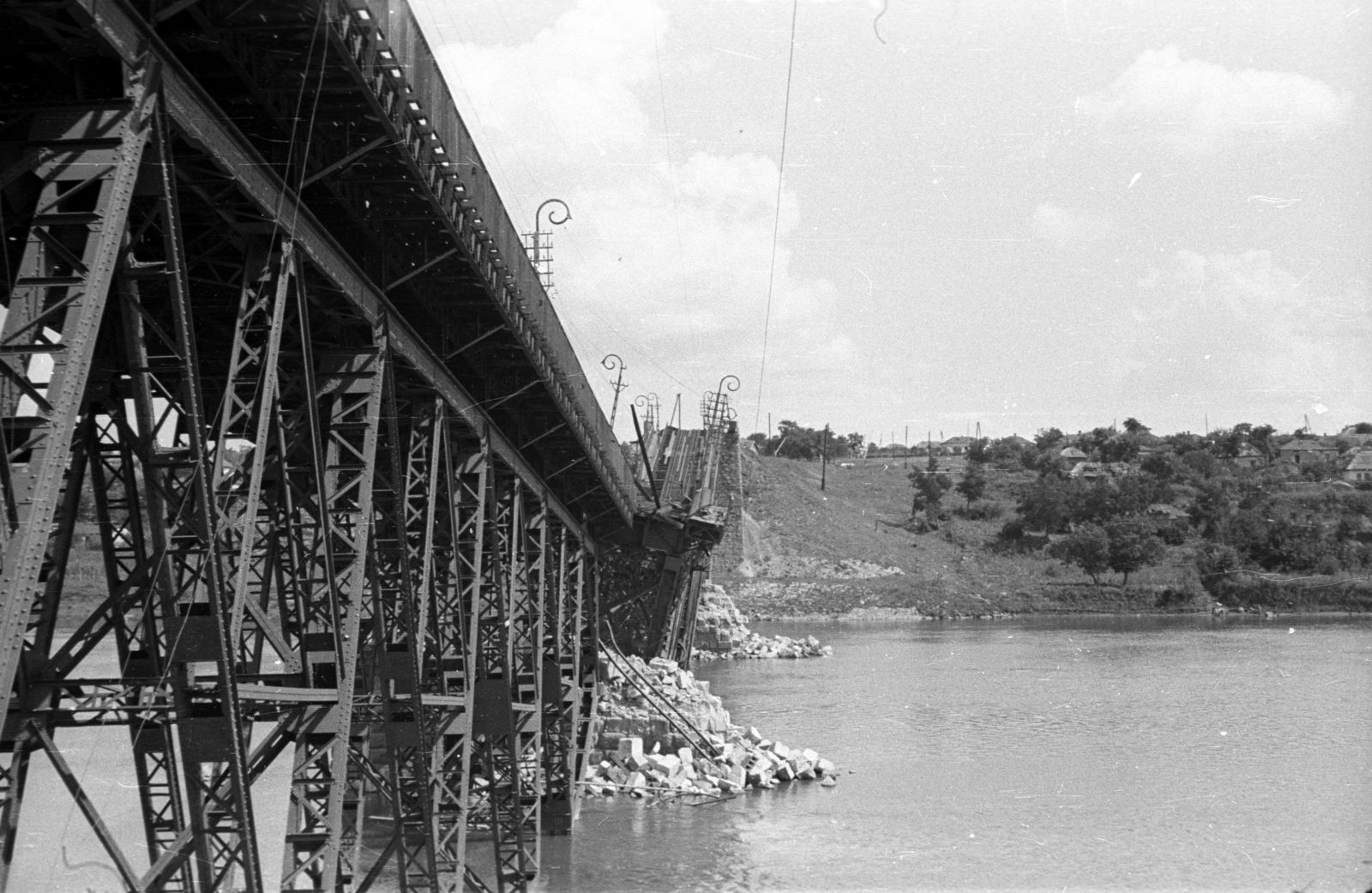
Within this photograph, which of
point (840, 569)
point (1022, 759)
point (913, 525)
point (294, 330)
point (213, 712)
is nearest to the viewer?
point (213, 712)

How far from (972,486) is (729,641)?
60588 millimetres

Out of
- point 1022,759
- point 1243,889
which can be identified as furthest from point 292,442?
point 1022,759

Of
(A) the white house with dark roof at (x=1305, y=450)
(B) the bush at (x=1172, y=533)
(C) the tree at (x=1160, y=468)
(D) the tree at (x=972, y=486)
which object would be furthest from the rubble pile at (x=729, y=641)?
(A) the white house with dark roof at (x=1305, y=450)

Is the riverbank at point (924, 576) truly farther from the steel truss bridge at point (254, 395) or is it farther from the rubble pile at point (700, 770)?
the steel truss bridge at point (254, 395)

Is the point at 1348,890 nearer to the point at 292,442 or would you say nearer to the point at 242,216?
the point at 292,442

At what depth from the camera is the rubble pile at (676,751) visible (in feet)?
111

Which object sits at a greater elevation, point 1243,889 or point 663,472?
point 663,472

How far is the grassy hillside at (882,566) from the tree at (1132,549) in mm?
1054

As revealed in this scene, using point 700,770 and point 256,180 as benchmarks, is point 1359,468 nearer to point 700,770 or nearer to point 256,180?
point 700,770

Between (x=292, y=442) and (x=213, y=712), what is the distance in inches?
106

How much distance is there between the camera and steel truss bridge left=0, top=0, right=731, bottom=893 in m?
8.57

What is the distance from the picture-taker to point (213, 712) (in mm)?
11359

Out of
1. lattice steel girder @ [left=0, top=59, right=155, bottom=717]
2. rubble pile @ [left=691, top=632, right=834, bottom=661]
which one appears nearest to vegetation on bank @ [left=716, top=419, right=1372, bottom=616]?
rubble pile @ [left=691, top=632, right=834, bottom=661]

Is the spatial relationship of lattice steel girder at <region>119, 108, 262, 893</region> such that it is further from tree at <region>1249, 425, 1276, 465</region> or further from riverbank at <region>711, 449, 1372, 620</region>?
tree at <region>1249, 425, 1276, 465</region>
